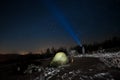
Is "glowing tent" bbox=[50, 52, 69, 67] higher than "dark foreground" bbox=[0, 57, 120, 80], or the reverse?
"glowing tent" bbox=[50, 52, 69, 67]

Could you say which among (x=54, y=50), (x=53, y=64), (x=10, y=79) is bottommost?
(x=10, y=79)

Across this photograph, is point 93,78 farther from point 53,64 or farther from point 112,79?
point 53,64

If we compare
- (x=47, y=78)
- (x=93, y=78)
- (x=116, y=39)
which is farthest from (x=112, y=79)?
(x=116, y=39)

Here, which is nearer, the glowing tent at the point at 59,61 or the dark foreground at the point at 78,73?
the dark foreground at the point at 78,73

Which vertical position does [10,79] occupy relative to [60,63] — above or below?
below

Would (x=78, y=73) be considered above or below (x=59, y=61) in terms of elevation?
below

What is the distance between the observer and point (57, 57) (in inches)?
1066

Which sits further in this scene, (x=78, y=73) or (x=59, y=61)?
(x=59, y=61)

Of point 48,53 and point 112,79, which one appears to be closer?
point 112,79

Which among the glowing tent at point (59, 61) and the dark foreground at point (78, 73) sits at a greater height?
the glowing tent at point (59, 61)

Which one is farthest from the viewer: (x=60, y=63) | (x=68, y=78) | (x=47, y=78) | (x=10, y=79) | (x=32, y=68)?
(x=60, y=63)

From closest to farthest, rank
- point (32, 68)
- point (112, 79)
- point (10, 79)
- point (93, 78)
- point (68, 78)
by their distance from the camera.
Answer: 1. point (112, 79)
2. point (93, 78)
3. point (68, 78)
4. point (10, 79)
5. point (32, 68)

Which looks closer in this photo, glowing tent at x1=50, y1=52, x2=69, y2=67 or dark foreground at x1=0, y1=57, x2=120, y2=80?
dark foreground at x1=0, y1=57, x2=120, y2=80

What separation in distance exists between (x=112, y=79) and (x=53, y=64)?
13488 mm
